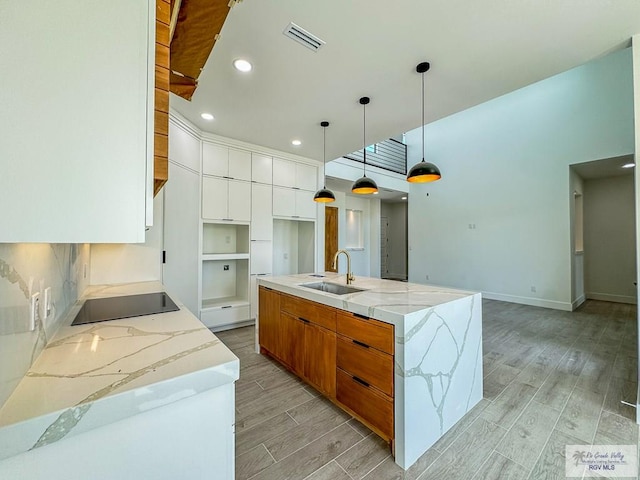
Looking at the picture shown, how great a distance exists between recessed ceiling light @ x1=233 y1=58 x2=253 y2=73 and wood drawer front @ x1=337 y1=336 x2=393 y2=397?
2.41 m

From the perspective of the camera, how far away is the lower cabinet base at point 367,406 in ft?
5.25

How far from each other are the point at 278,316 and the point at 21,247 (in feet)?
6.84

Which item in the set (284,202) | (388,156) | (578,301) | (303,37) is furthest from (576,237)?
(303,37)

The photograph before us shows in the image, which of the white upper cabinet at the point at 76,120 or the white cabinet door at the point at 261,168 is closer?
the white upper cabinet at the point at 76,120

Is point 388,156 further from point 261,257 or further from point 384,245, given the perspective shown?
point 261,257

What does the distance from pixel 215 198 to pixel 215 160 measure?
0.55 metres

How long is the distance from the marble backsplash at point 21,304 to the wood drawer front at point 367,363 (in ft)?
5.11

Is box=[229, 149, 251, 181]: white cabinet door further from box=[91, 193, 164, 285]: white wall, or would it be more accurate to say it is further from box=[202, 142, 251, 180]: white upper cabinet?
box=[91, 193, 164, 285]: white wall

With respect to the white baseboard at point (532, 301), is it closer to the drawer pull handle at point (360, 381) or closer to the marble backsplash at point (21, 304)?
the drawer pull handle at point (360, 381)

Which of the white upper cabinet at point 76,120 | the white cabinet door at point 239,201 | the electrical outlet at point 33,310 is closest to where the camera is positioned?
the white upper cabinet at point 76,120

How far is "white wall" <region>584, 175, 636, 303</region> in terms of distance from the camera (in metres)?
5.40

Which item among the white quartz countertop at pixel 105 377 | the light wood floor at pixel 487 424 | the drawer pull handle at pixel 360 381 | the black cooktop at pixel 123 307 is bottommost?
the light wood floor at pixel 487 424

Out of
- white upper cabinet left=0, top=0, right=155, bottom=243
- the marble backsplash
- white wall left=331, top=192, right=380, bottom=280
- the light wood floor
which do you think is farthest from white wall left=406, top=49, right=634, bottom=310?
the marble backsplash

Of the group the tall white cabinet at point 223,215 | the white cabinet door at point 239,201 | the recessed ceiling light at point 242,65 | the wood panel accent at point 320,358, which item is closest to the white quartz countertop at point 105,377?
the wood panel accent at point 320,358
